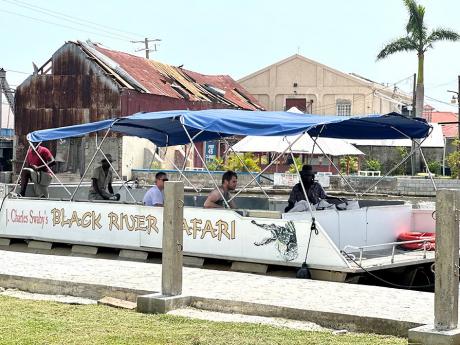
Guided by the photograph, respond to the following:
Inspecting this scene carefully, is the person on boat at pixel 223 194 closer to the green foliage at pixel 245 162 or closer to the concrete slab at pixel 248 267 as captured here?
the concrete slab at pixel 248 267

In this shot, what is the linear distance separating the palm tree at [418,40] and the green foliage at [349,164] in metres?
5.75

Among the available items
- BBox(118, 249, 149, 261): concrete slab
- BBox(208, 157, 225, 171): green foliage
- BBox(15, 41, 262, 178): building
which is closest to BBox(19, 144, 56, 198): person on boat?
BBox(118, 249, 149, 261): concrete slab

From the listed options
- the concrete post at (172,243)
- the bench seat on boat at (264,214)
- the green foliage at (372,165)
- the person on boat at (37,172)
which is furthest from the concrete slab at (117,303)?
the green foliage at (372,165)

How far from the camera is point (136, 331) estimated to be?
30.1 feet

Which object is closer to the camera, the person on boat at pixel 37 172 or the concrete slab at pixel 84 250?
the concrete slab at pixel 84 250

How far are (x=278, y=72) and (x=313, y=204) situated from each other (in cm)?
5709

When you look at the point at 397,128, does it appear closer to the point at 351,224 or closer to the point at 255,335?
the point at 351,224

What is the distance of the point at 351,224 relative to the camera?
14898mm

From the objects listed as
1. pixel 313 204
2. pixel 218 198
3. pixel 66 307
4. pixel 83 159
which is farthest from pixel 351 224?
pixel 83 159

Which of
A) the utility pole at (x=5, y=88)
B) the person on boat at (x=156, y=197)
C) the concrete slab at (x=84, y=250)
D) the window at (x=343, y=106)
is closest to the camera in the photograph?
the person on boat at (x=156, y=197)

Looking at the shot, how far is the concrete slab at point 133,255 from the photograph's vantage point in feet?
52.5

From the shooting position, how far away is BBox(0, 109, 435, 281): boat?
13797mm

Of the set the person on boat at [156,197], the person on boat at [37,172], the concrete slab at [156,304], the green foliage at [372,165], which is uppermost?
the green foliage at [372,165]

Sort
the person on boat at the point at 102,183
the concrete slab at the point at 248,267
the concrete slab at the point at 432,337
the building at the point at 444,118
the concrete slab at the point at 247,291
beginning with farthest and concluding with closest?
the building at the point at 444,118 → the person on boat at the point at 102,183 → the concrete slab at the point at 248,267 → the concrete slab at the point at 247,291 → the concrete slab at the point at 432,337
